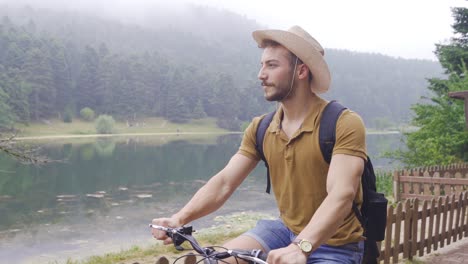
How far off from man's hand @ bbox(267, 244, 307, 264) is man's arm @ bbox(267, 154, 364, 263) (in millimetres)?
97

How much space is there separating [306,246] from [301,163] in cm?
44

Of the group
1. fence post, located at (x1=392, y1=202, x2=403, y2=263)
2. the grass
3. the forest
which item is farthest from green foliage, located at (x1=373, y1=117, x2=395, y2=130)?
fence post, located at (x1=392, y1=202, x2=403, y2=263)

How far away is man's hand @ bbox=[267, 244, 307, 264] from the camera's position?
1.76 metres

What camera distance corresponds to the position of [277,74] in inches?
88.4

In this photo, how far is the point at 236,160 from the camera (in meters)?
2.53

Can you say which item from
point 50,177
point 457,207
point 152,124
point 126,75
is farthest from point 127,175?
point 126,75

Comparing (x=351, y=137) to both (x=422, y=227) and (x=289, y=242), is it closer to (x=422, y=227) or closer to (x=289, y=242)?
(x=289, y=242)

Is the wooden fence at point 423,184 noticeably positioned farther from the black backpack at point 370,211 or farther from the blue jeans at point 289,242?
the blue jeans at point 289,242

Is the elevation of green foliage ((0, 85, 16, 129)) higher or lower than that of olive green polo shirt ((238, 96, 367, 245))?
lower

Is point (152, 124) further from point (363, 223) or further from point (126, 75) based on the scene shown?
point (363, 223)

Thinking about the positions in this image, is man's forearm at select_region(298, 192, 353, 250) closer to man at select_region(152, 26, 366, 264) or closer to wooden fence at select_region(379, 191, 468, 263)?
man at select_region(152, 26, 366, 264)

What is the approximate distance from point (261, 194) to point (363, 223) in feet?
64.2

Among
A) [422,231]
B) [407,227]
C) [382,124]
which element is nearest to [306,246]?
[407,227]

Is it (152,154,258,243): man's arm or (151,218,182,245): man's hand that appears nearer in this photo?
(151,218,182,245): man's hand
